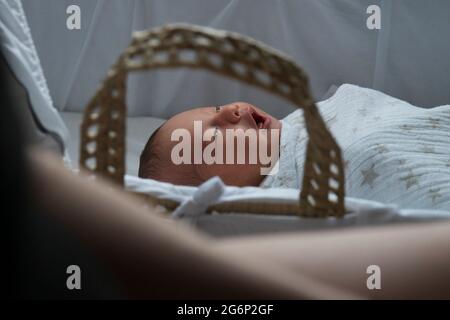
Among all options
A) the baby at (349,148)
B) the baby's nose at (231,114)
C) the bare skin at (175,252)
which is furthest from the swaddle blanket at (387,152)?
the bare skin at (175,252)

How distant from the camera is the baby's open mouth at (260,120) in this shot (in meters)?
1.27

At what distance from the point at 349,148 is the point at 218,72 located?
0.52 meters

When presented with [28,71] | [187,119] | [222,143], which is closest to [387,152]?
[222,143]

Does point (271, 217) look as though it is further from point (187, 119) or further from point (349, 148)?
point (187, 119)

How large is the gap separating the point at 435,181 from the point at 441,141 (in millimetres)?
147

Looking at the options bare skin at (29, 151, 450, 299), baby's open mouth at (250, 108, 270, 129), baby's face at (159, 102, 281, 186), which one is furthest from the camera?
baby's open mouth at (250, 108, 270, 129)

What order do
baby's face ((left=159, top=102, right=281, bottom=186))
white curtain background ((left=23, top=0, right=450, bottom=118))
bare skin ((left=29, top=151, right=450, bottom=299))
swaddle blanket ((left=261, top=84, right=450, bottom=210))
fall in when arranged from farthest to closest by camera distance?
1. white curtain background ((left=23, top=0, right=450, bottom=118))
2. baby's face ((left=159, top=102, right=281, bottom=186))
3. swaddle blanket ((left=261, top=84, right=450, bottom=210))
4. bare skin ((left=29, top=151, right=450, bottom=299))

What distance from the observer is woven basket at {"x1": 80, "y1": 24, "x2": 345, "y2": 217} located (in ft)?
1.89

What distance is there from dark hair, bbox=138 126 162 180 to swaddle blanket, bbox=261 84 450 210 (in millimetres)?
200

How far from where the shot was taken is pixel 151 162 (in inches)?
46.3

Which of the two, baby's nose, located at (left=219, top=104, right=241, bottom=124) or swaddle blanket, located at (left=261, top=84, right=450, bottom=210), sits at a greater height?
baby's nose, located at (left=219, top=104, right=241, bottom=124)

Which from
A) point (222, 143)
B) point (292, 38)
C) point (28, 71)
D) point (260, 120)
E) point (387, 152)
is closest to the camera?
point (28, 71)

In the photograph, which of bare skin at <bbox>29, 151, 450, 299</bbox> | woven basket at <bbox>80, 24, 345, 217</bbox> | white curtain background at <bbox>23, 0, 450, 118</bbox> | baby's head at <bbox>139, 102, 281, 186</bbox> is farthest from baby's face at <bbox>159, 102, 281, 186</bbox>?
bare skin at <bbox>29, 151, 450, 299</bbox>

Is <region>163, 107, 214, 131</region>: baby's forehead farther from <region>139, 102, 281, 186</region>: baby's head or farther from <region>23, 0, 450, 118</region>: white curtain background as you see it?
<region>23, 0, 450, 118</region>: white curtain background
